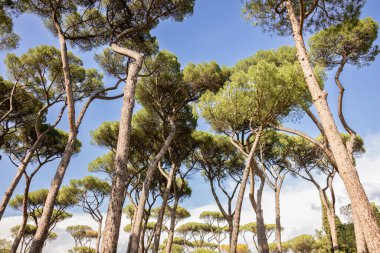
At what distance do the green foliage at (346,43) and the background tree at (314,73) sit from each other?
0.64 m

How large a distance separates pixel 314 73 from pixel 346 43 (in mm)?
3563

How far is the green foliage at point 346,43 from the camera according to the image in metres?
10.0

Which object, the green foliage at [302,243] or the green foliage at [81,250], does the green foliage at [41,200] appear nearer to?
the green foliage at [81,250]

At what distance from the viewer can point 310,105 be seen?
10.6 meters

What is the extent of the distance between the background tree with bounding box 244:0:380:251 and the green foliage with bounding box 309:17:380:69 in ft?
2.09

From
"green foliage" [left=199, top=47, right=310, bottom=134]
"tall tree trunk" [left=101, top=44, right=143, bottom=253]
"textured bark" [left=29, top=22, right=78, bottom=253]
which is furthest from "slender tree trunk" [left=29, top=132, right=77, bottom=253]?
"green foliage" [left=199, top=47, right=310, bottom=134]

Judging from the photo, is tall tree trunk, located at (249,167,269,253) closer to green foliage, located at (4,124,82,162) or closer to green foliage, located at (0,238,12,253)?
green foliage, located at (4,124,82,162)

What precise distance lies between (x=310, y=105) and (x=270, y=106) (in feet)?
5.11

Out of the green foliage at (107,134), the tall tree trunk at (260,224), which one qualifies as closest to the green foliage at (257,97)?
the tall tree trunk at (260,224)

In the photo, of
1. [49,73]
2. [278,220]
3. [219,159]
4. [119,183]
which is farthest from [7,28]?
[278,220]

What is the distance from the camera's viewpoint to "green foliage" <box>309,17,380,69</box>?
10047mm

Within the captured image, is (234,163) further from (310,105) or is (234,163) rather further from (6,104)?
(6,104)

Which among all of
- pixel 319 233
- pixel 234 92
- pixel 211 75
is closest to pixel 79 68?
pixel 211 75

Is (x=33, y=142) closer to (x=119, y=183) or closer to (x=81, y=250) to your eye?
(x=119, y=183)
